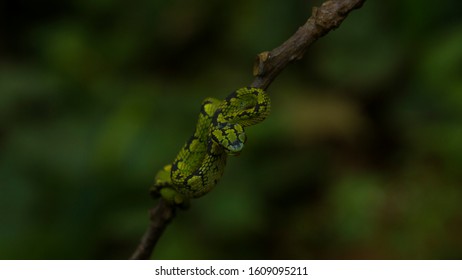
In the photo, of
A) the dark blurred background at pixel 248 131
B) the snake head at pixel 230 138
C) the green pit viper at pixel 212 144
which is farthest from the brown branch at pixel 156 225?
the dark blurred background at pixel 248 131

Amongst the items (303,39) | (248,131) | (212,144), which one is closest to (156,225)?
(212,144)

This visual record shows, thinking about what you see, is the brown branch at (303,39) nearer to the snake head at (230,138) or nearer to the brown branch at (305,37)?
the brown branch at (305,37)

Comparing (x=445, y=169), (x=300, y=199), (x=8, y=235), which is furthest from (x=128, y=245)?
(x=445, y=169)

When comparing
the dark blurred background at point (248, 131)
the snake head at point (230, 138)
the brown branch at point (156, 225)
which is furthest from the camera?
the dark blurred background at point (248, 131)

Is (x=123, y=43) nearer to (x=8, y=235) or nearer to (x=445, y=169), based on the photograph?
(x=8, y=235)

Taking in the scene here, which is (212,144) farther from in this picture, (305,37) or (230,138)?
(305,37)

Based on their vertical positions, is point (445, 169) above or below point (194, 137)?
above
